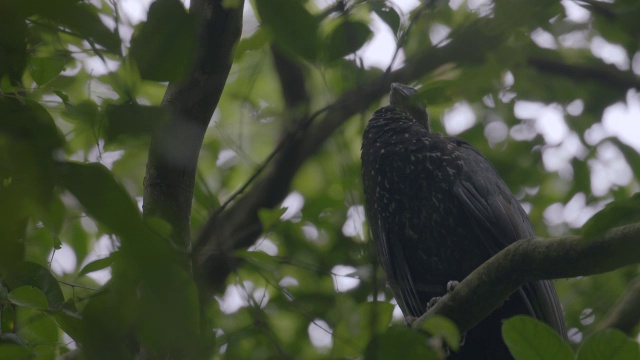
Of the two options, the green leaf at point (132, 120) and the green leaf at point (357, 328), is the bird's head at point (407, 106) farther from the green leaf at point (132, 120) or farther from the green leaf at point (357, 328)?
the green leaf at point (132, 120)

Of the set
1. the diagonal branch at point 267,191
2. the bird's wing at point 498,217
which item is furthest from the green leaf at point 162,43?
the bird's wing at point 498,217

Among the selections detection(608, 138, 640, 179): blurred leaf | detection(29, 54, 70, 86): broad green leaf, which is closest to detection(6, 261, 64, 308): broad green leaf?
detection(29, 54, 70, 86): broad green leaf

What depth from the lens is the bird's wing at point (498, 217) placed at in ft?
11.1

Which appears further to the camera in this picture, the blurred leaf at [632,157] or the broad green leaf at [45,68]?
the blurred leaf at [632,157]

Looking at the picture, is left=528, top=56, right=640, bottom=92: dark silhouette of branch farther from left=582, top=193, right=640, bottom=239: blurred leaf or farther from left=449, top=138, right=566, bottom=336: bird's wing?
left=582, top=193, right=640, bottom=239: blurred leaf

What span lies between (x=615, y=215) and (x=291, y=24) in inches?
27.8

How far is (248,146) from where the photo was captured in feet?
12.9

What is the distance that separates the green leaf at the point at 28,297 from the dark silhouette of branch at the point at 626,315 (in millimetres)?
2524

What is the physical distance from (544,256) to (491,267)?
23 centimetres

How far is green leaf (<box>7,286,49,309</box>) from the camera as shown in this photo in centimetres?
184

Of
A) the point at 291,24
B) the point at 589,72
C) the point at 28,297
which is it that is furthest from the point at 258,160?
the point at 291,24

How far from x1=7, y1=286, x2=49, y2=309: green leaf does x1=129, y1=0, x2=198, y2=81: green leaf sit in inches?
43.2

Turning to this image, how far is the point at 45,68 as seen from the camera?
2.14m

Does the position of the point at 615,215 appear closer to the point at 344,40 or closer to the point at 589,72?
the point at 344,40
